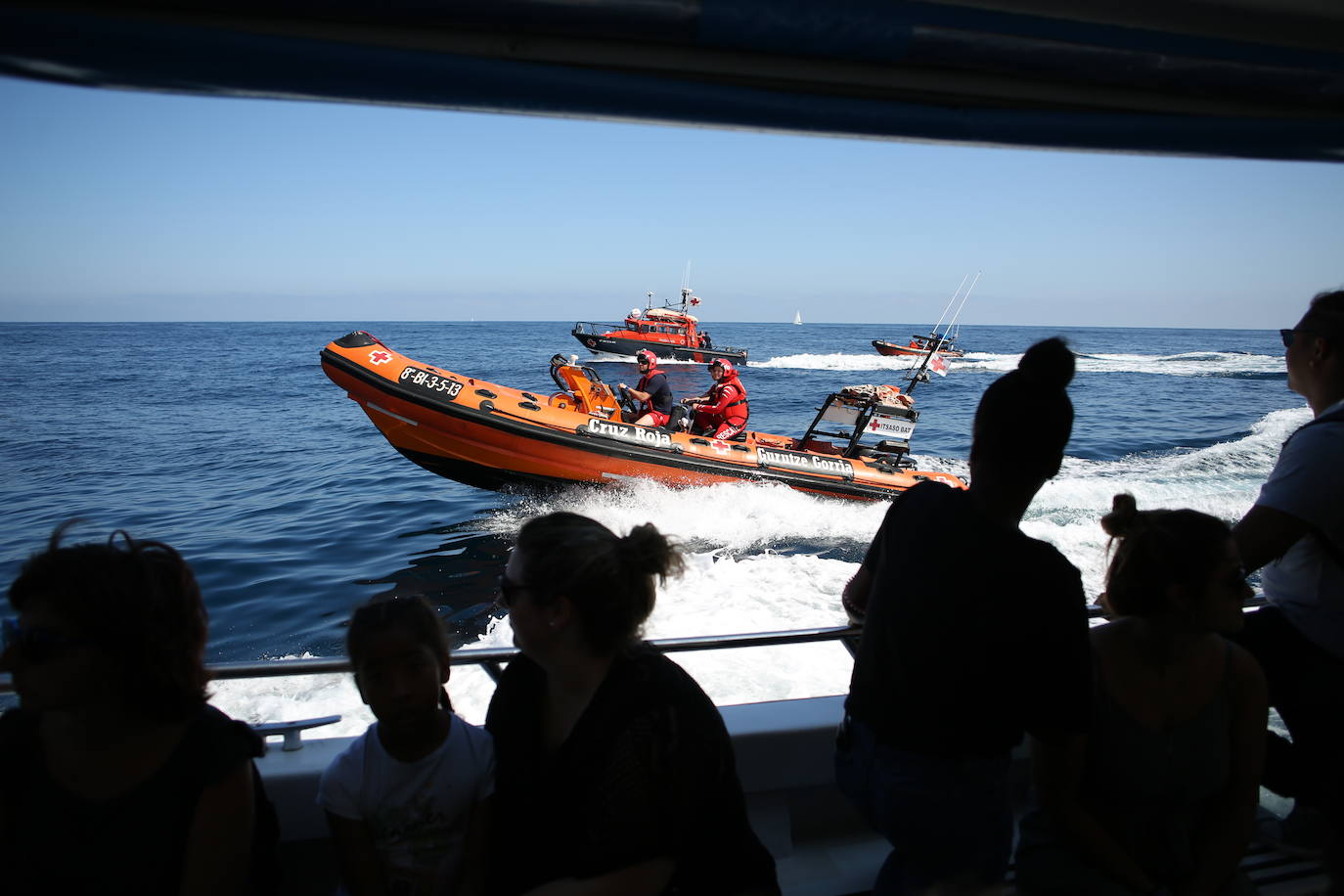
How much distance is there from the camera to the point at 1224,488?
402 inches

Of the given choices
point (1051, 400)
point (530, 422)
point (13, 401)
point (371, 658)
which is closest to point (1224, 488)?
point (530, 422)

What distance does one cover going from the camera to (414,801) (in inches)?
52.5

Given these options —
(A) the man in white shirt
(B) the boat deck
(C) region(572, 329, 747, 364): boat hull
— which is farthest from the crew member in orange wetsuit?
(C) region(572, 329, 747, 364): boat hull

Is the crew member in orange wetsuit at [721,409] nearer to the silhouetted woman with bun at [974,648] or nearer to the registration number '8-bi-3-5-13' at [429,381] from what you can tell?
the registration number '8-bi-3-5-13' at [429,381]

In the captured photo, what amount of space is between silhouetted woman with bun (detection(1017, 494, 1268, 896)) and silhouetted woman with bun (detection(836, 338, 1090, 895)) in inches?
6.8

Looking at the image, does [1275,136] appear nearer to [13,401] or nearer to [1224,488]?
[1224,488]

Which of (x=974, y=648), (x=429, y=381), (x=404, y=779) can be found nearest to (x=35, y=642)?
(x=404, y=779)

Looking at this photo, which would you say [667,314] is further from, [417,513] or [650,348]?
[417,513]

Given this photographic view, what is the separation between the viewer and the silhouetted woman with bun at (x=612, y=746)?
3.74ft

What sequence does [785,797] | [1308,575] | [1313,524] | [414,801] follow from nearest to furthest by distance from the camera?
1. [414,801]
2. [1313,524]
3. [1308,575]
4. [785,797]

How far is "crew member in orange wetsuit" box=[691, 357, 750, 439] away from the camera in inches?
374

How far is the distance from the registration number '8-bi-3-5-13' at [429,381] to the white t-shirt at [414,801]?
738cm

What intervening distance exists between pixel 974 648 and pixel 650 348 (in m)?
32.3

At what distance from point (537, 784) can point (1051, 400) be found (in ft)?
3.40
